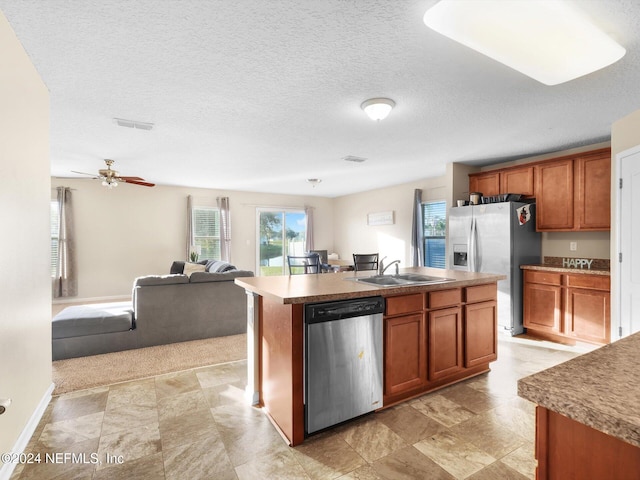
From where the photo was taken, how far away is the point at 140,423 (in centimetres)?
225

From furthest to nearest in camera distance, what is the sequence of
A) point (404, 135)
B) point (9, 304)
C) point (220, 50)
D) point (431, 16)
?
point (404, 135)
point (220, 50)
point (9, 304)
point (431, 16)

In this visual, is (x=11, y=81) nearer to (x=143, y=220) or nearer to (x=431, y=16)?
(x=431, y=16)

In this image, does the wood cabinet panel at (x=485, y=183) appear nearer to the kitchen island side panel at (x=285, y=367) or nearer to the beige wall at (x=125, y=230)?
the kitchen island side panel at (x=285, y=367)

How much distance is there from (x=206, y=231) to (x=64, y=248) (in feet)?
8.71

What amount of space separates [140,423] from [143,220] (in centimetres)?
567

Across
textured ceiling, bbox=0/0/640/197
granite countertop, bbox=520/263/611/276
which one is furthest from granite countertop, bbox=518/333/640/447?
granite countertop, bbox=520/263/611/276

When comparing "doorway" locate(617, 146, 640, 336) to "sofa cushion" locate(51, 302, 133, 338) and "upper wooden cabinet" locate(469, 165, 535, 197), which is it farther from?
"sofa cushion" locate(51, 302, 133, 338)

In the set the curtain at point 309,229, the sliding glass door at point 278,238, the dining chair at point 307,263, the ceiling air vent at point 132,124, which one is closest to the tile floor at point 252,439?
the dining chair at point 307,263

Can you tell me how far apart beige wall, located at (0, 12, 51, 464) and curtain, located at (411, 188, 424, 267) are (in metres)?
5.65

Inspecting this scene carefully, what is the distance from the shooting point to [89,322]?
354cm

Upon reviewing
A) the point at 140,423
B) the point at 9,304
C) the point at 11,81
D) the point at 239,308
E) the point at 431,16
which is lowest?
the point at 140,423

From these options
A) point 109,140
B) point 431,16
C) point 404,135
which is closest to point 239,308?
point 109,140

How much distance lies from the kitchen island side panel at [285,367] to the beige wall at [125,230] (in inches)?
199

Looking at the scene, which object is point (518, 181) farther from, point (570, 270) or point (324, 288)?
point (324, 288)
